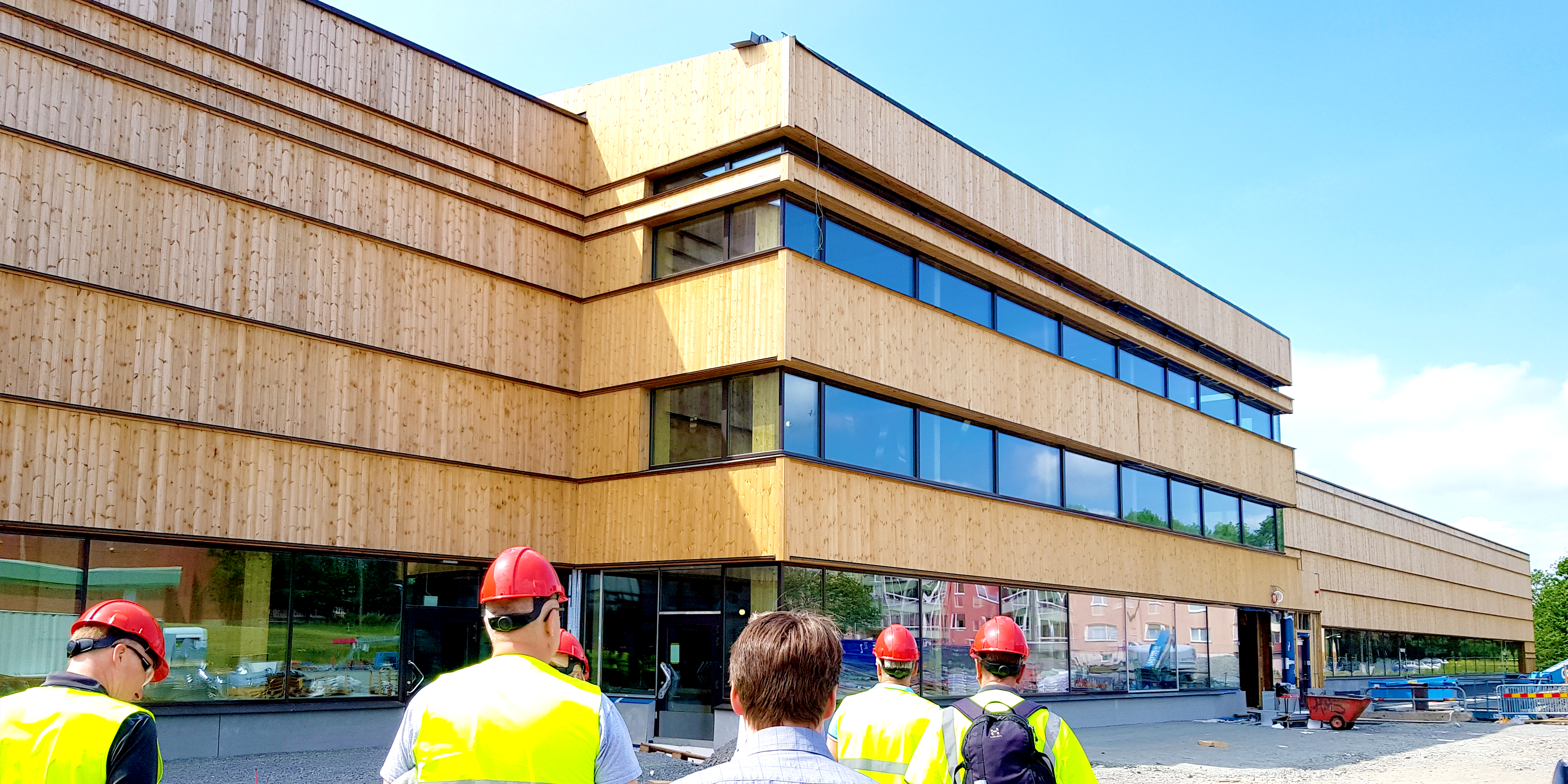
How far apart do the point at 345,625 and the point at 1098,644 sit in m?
16.5

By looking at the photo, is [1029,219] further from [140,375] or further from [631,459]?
[140,375]

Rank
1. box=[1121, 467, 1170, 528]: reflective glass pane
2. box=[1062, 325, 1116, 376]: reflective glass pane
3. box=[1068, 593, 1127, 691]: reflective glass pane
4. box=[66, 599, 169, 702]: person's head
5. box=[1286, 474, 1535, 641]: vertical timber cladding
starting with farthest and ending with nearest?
box=[1286, 474, 1535, 641]: vertical timber cladding → box=[1121, 467, 1170, 528]: reflective glass pane → box=[1062, 325, 1116, 376]: reflective glass pane → box=[1068, 593, 1127, 691]: reflective glass pane → box=[66, 599, 169, 702]: person's head

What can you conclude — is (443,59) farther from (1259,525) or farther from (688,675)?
(1259,525)

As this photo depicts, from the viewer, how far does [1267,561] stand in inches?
1423

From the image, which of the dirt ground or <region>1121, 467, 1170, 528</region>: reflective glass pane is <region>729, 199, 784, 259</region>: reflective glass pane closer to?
the dirt ground

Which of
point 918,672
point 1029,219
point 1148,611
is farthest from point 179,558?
point 1148,611

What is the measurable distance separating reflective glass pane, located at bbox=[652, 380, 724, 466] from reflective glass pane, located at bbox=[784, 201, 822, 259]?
2.73 meters

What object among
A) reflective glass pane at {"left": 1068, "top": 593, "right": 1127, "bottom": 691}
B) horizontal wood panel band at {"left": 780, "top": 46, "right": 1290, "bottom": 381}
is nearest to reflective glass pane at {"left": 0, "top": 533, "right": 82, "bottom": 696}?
horizontal wood panel band at {"left": 780, "top": 46, "right": 1290, "bottom": 381}

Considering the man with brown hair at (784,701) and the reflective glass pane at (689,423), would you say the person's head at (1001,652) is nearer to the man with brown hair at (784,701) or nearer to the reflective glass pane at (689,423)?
the man with brown hair at (784,701)

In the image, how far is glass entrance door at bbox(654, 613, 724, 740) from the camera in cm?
2053

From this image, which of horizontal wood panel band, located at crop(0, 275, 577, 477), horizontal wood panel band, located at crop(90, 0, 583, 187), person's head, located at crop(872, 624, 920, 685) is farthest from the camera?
horizontal wood panel band, located at crop(90, 0, 583, 187)

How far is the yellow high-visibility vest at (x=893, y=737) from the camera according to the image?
17.7ft

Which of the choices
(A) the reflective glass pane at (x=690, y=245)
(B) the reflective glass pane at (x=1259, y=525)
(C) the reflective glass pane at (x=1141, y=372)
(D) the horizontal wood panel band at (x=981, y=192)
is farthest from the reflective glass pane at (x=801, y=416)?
(B) the reflective glass pane at (x=1259, y=525)

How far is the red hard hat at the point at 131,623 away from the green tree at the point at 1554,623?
112157mm
